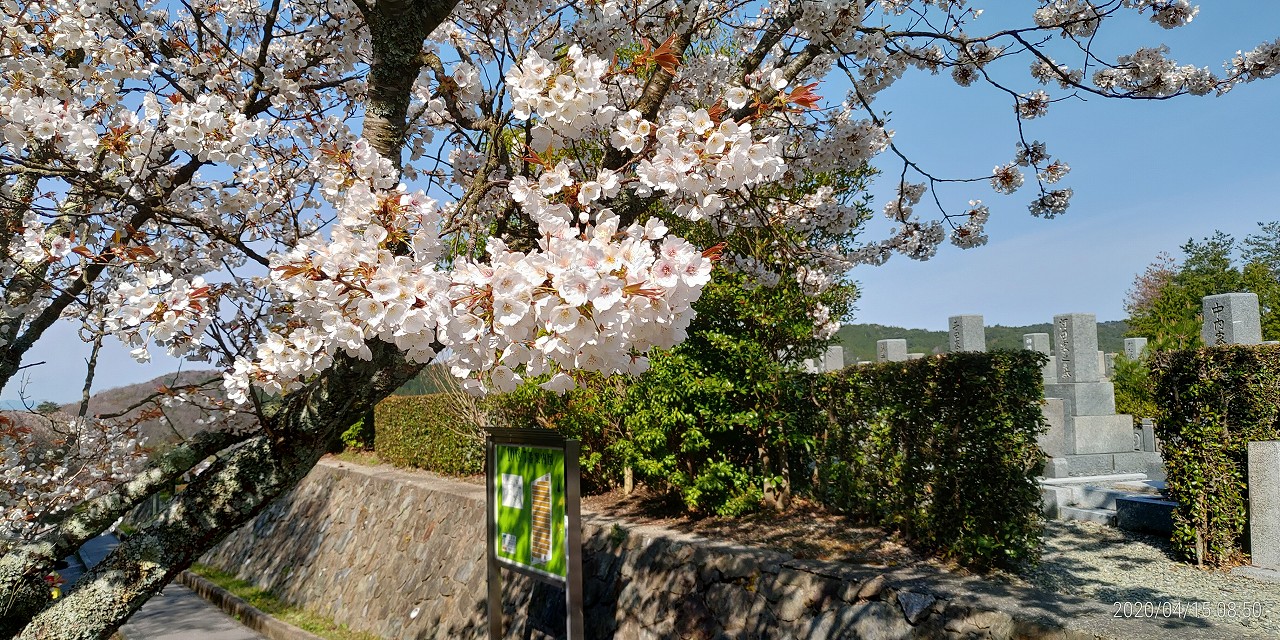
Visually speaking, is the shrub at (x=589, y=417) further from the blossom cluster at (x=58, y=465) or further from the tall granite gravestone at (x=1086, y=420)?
the tall granite gravestone at (x=1086, y=420)

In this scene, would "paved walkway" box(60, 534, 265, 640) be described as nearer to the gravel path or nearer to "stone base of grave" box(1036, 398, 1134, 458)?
the gravel path

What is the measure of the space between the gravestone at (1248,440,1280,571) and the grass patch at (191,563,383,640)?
7.46 m

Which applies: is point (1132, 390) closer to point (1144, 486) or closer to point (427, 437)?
point (1144, 486)

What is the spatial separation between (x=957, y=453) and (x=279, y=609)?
799 cm

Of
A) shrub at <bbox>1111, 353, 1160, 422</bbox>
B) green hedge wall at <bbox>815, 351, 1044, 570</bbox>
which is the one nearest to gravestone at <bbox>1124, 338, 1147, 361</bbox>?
shrub at <bbox>1111, 353, 1160, 422</bbox>

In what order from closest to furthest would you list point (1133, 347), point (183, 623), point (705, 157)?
point (705, 157), point (183, 623), point (1133, 347)

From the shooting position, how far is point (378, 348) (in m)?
3.08

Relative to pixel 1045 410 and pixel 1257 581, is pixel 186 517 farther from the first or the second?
pixel 1045 410

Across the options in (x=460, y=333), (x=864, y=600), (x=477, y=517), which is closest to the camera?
(x=460, y=333)

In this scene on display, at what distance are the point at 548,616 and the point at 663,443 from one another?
5.57ft

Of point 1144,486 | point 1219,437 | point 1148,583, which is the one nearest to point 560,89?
point 1148,583

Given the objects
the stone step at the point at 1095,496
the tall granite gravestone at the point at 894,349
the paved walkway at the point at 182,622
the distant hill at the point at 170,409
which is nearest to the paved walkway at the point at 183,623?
the paved walkway at the point at 182,622

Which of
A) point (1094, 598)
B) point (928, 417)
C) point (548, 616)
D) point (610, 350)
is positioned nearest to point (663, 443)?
point (548, 616)

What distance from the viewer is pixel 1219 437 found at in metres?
5.37
